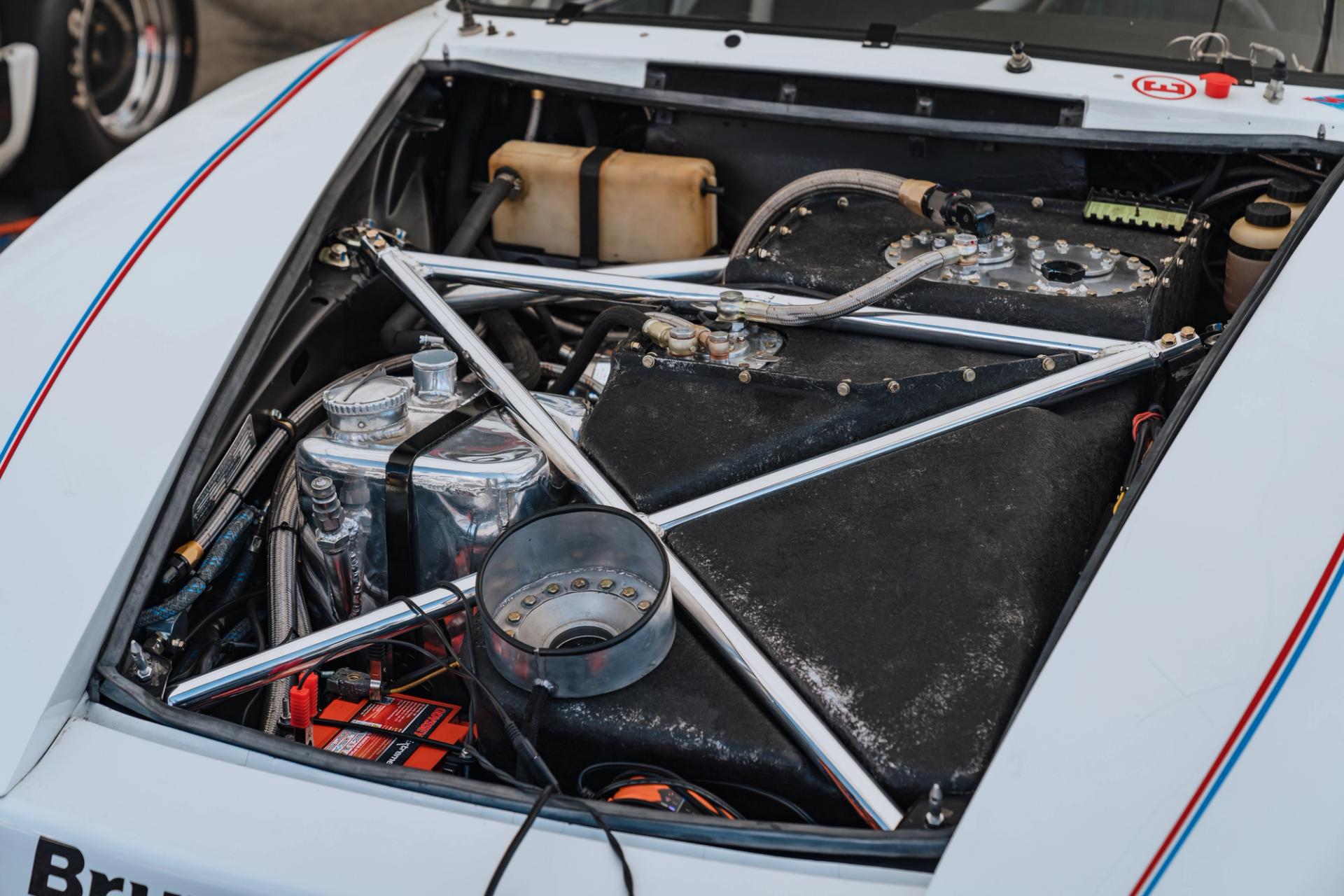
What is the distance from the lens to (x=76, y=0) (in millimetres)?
3762

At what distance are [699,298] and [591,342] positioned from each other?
0.17 metres

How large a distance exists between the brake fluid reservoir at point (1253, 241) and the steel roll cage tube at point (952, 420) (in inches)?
8.8

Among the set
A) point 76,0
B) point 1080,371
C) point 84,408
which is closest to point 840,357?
point 1080,371

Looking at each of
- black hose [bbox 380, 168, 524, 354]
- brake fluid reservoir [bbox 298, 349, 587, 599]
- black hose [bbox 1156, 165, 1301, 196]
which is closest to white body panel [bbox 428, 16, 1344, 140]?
black hose [bbox 1156, 165, 1301, 196]

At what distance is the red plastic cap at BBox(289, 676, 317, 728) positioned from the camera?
1.35 meters

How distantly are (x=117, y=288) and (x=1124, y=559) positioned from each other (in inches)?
51.0

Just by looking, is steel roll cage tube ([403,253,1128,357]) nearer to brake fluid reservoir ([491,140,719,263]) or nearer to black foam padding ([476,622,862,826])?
brake fluid reservoir ([491,140,719,263])

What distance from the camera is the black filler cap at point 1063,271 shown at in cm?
175

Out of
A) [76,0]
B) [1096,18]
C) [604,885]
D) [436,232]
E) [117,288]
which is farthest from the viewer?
[76,0]

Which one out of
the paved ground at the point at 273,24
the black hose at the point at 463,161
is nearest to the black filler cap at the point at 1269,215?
the black hose at the point at 463,161

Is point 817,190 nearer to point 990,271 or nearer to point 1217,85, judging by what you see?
point 990,271

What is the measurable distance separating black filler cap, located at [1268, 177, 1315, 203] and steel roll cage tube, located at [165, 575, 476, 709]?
1345 mm

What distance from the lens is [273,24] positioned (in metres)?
5.23

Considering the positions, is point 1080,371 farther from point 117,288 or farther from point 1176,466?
point 117,288
